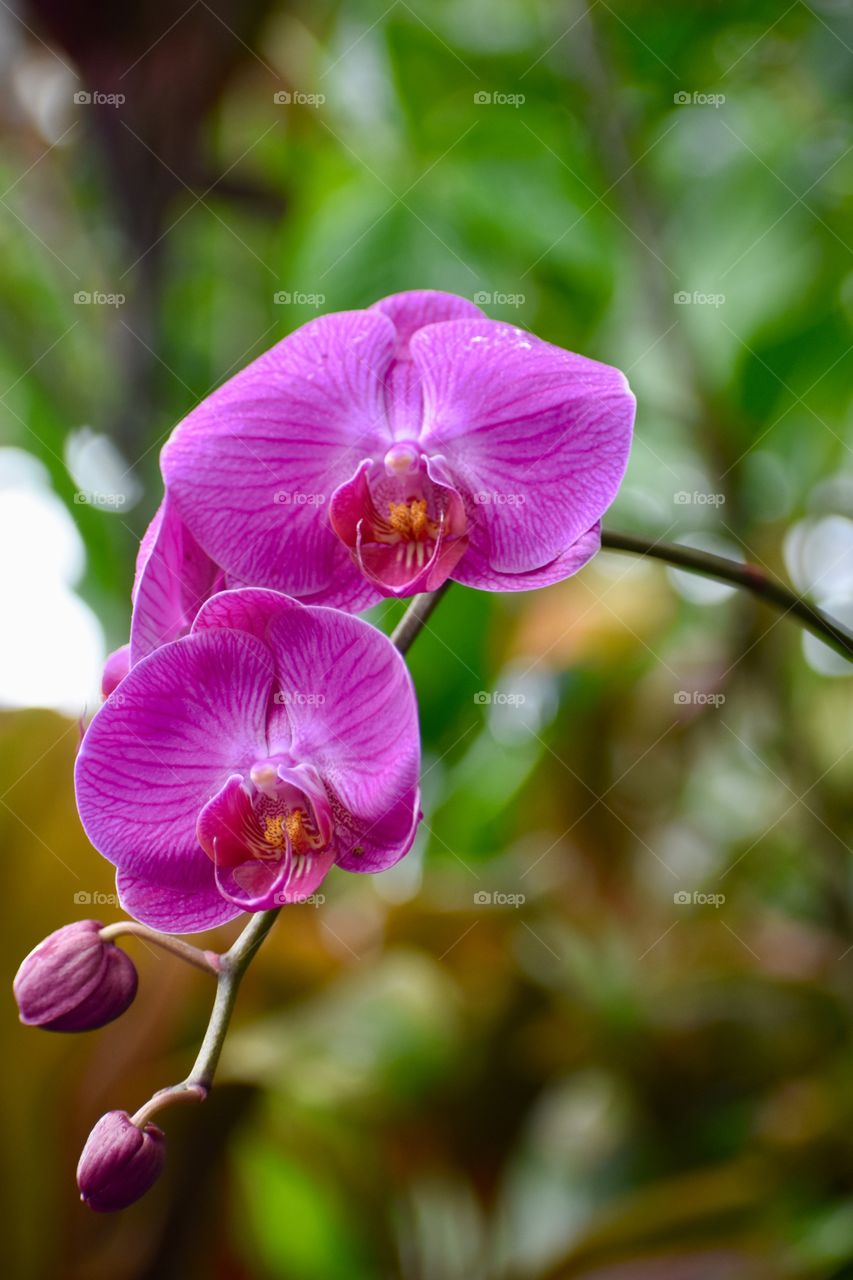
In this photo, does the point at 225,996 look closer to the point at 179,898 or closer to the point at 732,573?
the point at 179,898

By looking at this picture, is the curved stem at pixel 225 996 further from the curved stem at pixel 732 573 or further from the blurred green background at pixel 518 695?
the blurred green background at pixel 518 695

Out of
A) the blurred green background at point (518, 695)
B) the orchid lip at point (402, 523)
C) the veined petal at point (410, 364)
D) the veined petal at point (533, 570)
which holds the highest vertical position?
the veined petal at point (410, 364)

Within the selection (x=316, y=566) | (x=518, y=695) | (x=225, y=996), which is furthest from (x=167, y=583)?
(x=518, y=695)

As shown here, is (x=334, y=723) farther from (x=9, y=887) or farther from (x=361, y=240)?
(x=361, y=240)

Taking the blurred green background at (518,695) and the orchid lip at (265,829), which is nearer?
the orchid lip at (265,829)

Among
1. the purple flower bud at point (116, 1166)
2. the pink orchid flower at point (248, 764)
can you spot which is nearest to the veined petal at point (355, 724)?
the pink orchid flower at point (248, 764)

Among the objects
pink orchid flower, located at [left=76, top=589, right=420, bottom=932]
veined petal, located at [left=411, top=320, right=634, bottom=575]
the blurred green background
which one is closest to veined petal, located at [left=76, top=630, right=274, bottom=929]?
pink orchid flower, located at [left=76, top=589, right=420, bottom=932]

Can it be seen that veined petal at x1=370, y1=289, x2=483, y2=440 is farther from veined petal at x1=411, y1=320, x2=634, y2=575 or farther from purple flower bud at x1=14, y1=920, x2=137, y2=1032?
purple flower bud at x1=14, y1=920, x2=137, y2=1032
